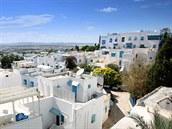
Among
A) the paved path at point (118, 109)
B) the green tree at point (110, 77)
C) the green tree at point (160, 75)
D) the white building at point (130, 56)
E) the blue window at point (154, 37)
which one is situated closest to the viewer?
the paved path at point (118, 109)

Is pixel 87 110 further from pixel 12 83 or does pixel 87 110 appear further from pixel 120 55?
pixel 120 55

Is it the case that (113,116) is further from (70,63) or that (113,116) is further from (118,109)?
(70,63)

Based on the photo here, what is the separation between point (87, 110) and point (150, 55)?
29.4 meters

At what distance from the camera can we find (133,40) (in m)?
55.2

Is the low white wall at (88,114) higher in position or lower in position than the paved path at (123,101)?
higher

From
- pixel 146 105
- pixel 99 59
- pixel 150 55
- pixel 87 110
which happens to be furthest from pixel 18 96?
pixel 99 59

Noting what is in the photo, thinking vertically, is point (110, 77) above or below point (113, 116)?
above

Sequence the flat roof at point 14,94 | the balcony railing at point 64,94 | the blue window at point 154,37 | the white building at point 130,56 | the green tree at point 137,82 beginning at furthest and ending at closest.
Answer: the blue window at point 154,37 → the white building at point 130,56 → the green tree at point 137,82 → the balcony railing at point 64,94 → the flat roof at point 14,94

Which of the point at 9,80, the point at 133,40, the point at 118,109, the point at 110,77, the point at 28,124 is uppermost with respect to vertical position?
the point at 133,40

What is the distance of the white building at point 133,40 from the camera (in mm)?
51109

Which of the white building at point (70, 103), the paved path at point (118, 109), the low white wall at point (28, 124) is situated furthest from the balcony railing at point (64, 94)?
the paved path at point (118, 109)

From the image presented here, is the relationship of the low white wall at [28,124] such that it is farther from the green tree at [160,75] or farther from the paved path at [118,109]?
the green tree at [160,75]

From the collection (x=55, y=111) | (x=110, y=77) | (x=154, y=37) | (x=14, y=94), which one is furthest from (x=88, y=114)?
(x=154, y=37)

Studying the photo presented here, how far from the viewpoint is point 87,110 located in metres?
16.2
